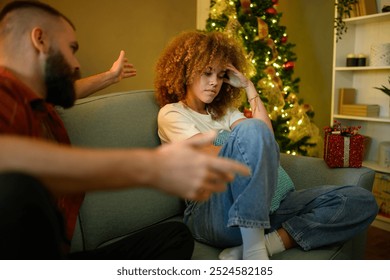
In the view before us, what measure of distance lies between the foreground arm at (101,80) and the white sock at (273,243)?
0.71 meters

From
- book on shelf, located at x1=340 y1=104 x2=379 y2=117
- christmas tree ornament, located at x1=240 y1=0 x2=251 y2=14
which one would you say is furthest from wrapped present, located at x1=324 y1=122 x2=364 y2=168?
book on shelf, located at x1=340 y1=104 x2=379 y2=117

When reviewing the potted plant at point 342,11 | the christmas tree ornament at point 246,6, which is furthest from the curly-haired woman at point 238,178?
the potted plant at point 342,11

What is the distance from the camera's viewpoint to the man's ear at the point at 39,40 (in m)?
0.80

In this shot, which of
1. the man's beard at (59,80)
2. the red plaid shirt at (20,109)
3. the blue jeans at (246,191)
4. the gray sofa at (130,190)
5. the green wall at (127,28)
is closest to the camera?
the red plaid shirt at (20,109)

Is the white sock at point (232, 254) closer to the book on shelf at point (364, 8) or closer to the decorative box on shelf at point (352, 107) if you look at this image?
the decorative box on shelf at point (352, 107)

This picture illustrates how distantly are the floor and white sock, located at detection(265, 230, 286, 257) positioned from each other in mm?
723

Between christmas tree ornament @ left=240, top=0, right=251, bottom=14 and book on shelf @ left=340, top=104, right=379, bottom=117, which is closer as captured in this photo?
christmas tree ornament @ left=240, top=0, right=251, bottom=14

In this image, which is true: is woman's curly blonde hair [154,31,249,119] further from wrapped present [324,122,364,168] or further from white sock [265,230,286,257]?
white sock [265,230,286,257]

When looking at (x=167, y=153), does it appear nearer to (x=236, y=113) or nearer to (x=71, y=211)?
(x=71, y=211)

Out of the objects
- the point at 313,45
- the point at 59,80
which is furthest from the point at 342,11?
the point at 59,80

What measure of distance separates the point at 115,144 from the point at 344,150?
2.59ft

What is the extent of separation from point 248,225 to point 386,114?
2012 millimetres

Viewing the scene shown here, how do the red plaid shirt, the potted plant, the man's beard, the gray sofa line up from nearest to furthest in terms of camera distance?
the red plaid shirt < the man's beard < the gray sofa < the potted plant

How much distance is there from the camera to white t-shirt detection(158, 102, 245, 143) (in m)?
1.28
